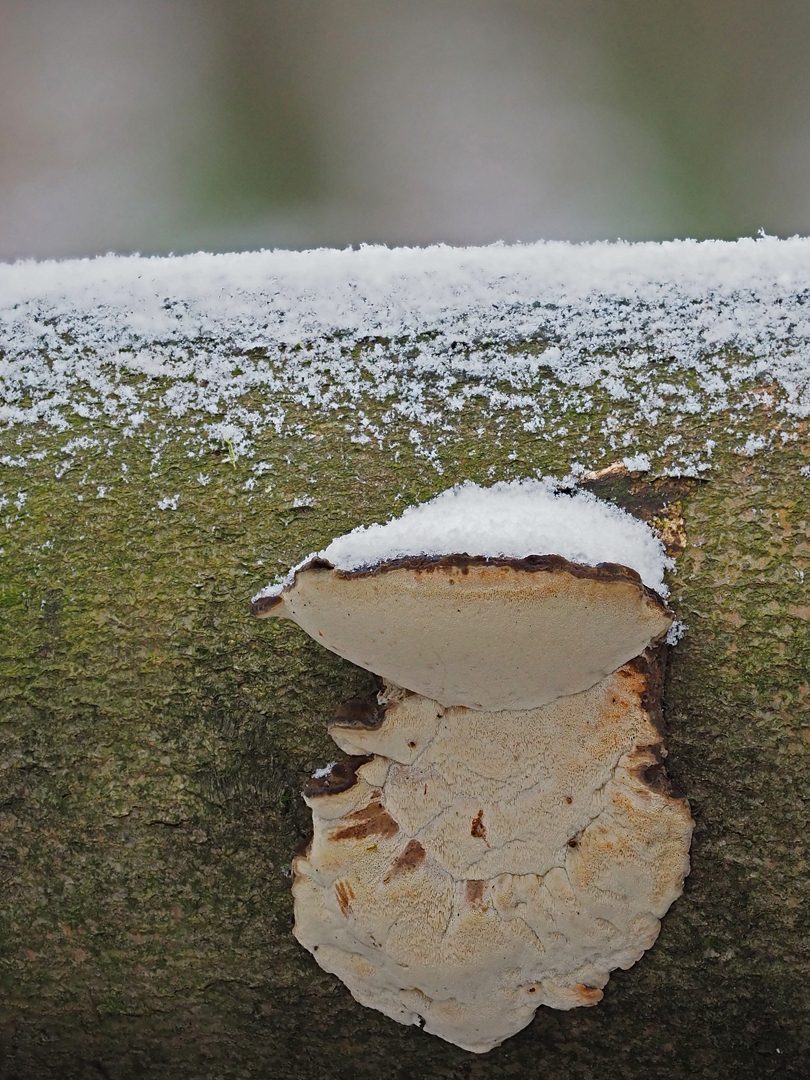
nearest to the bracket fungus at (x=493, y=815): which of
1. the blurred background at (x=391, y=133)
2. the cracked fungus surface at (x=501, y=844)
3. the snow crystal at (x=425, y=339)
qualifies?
the cracked fungus surface at (x=501, y=844)

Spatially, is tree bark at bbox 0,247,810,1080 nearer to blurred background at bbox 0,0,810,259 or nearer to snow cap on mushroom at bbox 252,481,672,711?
snow cap on mushroom at bbox 252,481,672,711

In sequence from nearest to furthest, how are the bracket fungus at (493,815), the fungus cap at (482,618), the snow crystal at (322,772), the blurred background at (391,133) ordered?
the fungus cap at (482,618) → the bracket fungus at (493,815) → the snow crystal at (322,772) → the blurred background at (391,133)

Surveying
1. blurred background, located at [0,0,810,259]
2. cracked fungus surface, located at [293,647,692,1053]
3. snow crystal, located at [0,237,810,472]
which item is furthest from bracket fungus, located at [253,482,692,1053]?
blurred background, located at [0,0,810,259]

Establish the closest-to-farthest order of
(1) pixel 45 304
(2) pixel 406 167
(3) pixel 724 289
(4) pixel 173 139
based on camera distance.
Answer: (3) pixel 724 289, (1) pixel 45 304, (4) pixel 173 139, (2) pixel 406 167

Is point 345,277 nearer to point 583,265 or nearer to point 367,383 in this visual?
point 367,383

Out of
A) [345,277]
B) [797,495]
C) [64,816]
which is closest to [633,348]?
[797,495]

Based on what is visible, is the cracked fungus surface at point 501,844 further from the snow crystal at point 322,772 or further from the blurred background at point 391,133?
the blurred background at point 391,133
